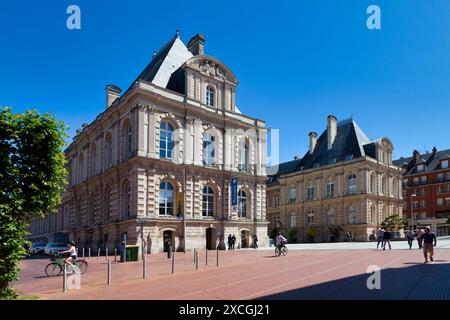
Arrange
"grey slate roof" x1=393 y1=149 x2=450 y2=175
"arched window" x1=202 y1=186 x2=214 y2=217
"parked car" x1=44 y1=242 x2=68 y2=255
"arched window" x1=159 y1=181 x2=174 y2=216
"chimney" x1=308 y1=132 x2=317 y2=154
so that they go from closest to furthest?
"arched window" x1=159 y1=181 x2=174 y2=216 → "parked car" x1=44 y1=242 x2=68 y2=255 → "arched window" x1=202 y1=186 x2=214 y2=217 → "chimney" x1=308 y1=132 x2=317 y2=154 → "grey slate roof" x1=393 y1=149 x2=450 y2=175

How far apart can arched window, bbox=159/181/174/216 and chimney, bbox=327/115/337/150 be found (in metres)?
41.2

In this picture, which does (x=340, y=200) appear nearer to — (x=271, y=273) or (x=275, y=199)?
(x=275, y=199)

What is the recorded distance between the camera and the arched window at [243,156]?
4290cm

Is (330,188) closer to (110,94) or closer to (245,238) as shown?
(245,238)

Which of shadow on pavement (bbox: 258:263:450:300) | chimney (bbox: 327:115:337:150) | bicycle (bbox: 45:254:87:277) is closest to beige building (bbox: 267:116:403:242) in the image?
chimney (bbox: 327:115:337:150)

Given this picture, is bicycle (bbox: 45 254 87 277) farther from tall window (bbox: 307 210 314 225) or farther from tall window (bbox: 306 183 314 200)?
tall window (bbox: 306 183 314 200)

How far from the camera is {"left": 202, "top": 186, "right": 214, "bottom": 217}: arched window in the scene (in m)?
38.6

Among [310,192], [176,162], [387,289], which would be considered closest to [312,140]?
[310,192]

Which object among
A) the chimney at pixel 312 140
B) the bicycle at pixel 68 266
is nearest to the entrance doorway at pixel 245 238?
the bicycle at pixel 68 266

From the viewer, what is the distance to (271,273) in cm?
1609

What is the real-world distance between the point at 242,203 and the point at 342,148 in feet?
Result: 101

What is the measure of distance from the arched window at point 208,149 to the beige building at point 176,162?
0.11 m

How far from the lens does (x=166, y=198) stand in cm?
3550
